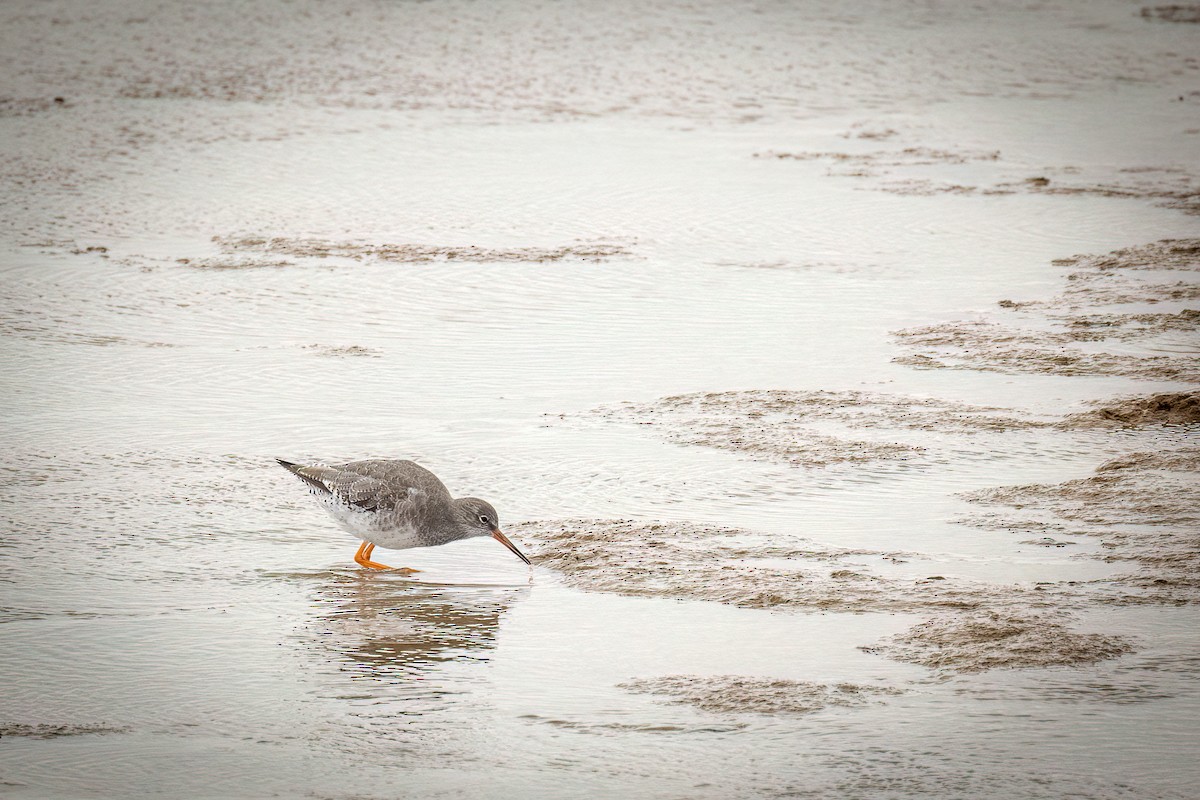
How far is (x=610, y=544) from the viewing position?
266 inches

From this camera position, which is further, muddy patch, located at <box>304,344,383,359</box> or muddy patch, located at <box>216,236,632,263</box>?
muddy patch, located at <box>216,236,632,263</box>

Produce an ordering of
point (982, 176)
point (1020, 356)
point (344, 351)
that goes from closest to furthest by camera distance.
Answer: point (1020, 356), point (344, 351), point (982, 176)

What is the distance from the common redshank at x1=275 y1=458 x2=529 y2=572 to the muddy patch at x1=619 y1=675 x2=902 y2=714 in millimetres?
1163

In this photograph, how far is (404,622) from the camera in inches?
245

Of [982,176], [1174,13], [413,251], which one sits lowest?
[413,251]

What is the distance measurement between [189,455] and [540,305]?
3022mm

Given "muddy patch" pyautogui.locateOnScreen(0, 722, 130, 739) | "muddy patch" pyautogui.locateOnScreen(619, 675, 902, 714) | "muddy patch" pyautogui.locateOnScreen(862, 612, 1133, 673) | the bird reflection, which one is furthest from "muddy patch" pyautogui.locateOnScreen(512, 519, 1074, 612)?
"muddy patch" pyautogui.locateOnScreen(0, 722, 130, 739)

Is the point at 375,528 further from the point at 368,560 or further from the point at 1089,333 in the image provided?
the point at 1089,333

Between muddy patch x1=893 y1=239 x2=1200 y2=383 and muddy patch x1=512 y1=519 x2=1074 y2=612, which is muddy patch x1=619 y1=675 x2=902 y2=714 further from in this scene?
muddy patch x1=893 y1=239 x2=1200 y2=383

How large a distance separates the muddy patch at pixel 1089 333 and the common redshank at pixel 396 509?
10.9 feet

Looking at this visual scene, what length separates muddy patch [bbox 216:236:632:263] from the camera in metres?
11.3

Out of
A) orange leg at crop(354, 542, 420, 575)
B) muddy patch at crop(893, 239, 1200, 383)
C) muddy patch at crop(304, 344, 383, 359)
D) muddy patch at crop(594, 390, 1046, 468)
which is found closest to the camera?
orange leg at crop(354, 542, 420, 575)

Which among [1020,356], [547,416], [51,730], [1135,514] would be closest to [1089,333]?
[1020,356]

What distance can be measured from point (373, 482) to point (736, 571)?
4.72 ft
